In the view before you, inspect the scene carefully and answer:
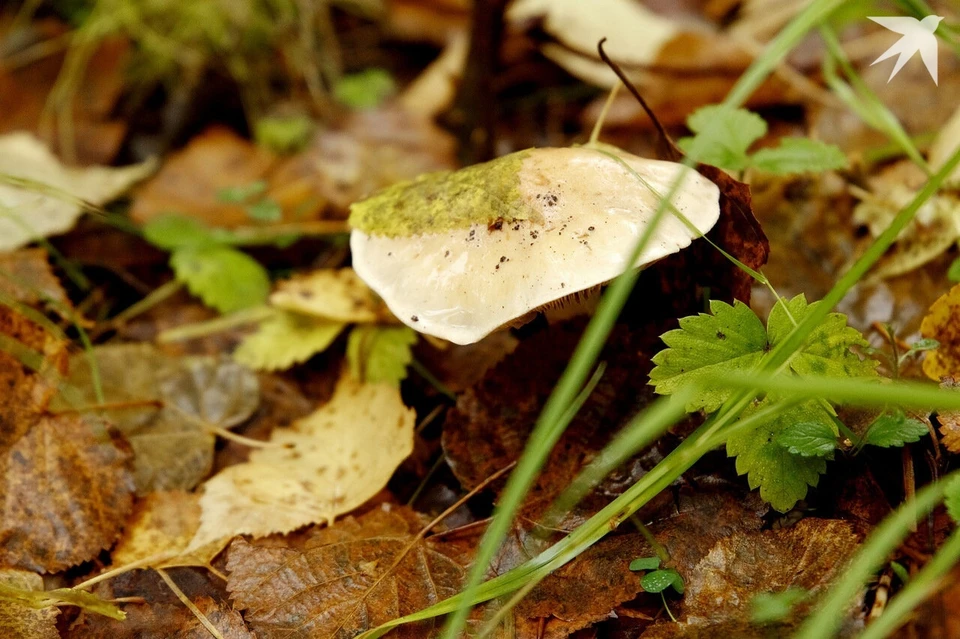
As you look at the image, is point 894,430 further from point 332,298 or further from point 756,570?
point 332,298

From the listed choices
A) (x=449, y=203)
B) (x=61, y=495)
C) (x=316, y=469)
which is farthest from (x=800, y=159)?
(x=61, y=495)

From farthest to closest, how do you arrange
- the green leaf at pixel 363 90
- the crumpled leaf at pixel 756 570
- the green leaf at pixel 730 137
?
the green leaf at pixel 363 90
the green leaf at pixel 730 137
the crumpled leaf at pixel 756 570

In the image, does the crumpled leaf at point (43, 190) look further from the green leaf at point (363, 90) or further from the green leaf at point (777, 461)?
the green leaf at point (777, 461)

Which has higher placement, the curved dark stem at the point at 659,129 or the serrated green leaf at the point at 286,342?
the curved dark stem at the point at 659,129

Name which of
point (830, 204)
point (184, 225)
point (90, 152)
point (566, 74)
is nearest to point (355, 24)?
point (566, 74)

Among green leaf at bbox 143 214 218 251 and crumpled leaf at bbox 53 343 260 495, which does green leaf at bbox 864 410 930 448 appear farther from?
green leaf at bbox 143 214 218 251

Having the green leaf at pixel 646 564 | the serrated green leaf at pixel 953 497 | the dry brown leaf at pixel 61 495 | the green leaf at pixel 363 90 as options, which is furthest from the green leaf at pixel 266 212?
the serrated green leaf at pixel 953 497

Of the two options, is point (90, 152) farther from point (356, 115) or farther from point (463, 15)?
point (463, 15)

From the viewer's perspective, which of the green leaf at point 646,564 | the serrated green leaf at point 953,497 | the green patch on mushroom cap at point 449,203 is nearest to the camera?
the serrated green leaf at point 953,497
